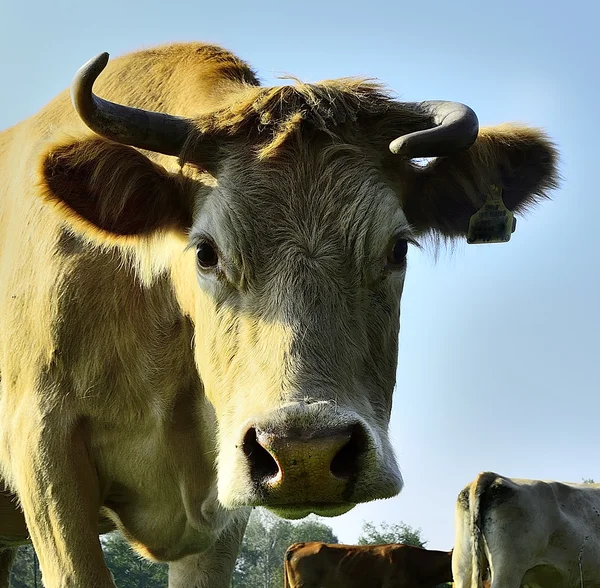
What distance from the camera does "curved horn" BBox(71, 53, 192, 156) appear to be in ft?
16.0

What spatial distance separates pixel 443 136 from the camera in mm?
5094

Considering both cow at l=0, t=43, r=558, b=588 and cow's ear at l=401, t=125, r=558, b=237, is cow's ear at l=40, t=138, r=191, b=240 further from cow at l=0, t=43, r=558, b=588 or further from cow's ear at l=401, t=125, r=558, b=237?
cow's ear at l=401, t=125, r=558, b=237

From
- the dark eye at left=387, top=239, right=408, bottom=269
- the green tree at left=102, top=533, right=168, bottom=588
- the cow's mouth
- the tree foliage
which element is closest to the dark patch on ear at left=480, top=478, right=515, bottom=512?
the dark eye at left=387, top=239, right=408, bottom=269

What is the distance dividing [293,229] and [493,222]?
1.66 meters

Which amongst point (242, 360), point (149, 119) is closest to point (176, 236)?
point (149, 119)

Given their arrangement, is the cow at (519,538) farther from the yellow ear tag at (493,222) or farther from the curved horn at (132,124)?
the curved horn at (132,124)

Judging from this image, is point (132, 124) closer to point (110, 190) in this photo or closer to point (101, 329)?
point (110, 190)

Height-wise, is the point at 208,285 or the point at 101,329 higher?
the point at 208,285

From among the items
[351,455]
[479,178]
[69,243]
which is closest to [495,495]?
[479,178]

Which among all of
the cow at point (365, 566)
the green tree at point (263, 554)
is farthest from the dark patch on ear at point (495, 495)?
the green tree at point (263, 554)

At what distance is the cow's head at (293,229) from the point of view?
13.1ft

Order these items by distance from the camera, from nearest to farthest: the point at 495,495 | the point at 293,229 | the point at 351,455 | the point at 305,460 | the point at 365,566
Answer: the point at 305,460, the point at 351,455, the point at 293,229, the point at 495,495, the point at 365,566

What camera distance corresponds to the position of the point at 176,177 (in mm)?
5227

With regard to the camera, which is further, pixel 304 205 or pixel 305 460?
pixel 304 205
